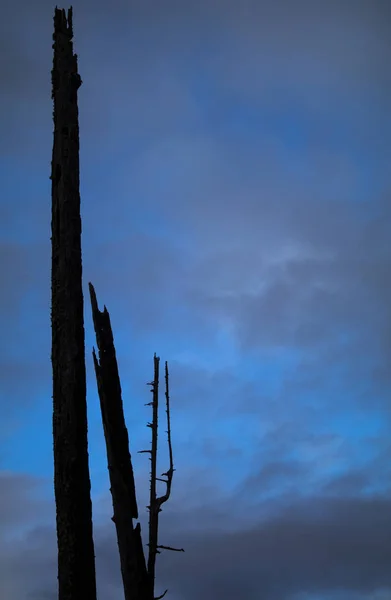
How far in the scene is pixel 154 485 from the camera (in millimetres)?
17453

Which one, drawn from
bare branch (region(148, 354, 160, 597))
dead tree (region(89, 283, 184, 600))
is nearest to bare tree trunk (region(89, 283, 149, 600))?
dead tree (region(89, 283, 184, 600))

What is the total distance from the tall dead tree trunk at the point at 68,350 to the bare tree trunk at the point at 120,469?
168 cm

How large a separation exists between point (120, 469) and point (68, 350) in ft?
8.64

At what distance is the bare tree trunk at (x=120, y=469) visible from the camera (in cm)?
1077

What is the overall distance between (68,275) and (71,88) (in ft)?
11.1

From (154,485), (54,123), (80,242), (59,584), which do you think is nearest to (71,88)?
(54,123)

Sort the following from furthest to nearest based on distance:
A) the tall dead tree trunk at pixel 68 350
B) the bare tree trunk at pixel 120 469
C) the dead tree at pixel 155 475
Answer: the dead tree at pixel 155 475 < the bare tree trunk at pixel 120 469 < the tall dead tree trunk at pixel 68 350

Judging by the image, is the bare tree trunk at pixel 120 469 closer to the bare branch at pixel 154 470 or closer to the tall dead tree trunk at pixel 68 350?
the tall dead tree trunk at pixel 68 350

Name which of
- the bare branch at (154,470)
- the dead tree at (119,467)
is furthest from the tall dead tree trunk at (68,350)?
the bare branch at (154,470)

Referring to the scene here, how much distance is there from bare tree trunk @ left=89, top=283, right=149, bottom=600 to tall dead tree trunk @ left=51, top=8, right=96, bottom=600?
5.50 ft

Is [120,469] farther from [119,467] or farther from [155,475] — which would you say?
[155,475]

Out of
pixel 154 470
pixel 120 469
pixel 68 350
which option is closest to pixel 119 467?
pixel 120 469

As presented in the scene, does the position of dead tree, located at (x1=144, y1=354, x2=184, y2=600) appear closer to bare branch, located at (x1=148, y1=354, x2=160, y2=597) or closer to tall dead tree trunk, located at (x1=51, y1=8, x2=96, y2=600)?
bare branch, located at (x1=148, y1=354, x2=160, y2=597)

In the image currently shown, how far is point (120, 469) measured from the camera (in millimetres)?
10992
